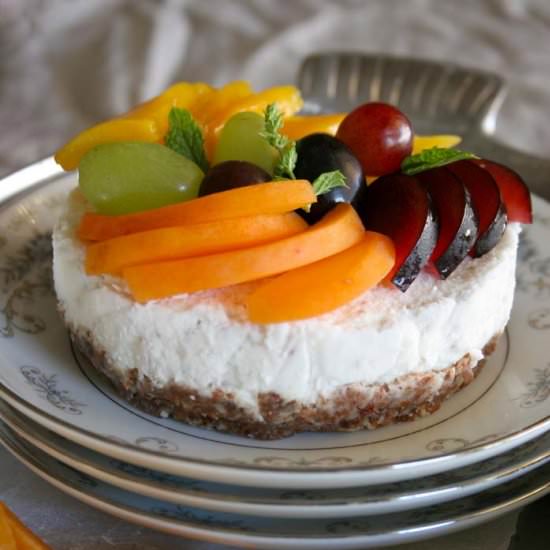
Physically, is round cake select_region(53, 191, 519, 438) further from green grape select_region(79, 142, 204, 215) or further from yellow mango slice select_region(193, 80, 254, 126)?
yellow mango slice select_region(193, 80, 254, 126)

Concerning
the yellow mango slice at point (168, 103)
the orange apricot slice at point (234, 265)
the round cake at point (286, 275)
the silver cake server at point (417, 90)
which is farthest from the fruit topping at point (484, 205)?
the silver cake server at point (417, 90)

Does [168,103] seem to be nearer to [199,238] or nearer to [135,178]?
[135,178]

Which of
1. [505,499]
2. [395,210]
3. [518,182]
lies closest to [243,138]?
[395,210]

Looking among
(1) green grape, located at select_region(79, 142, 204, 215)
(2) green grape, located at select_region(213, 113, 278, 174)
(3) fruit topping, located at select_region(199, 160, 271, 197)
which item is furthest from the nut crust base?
(2) green grape, located at select_region(213, 113, 278, 174)

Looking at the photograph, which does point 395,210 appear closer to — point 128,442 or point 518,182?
point 518,182

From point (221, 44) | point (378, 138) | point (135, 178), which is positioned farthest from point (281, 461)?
point (221, 44)

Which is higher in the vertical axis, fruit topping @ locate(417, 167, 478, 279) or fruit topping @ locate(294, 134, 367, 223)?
fruit topping @ locate(294, 134, 367, 223)
